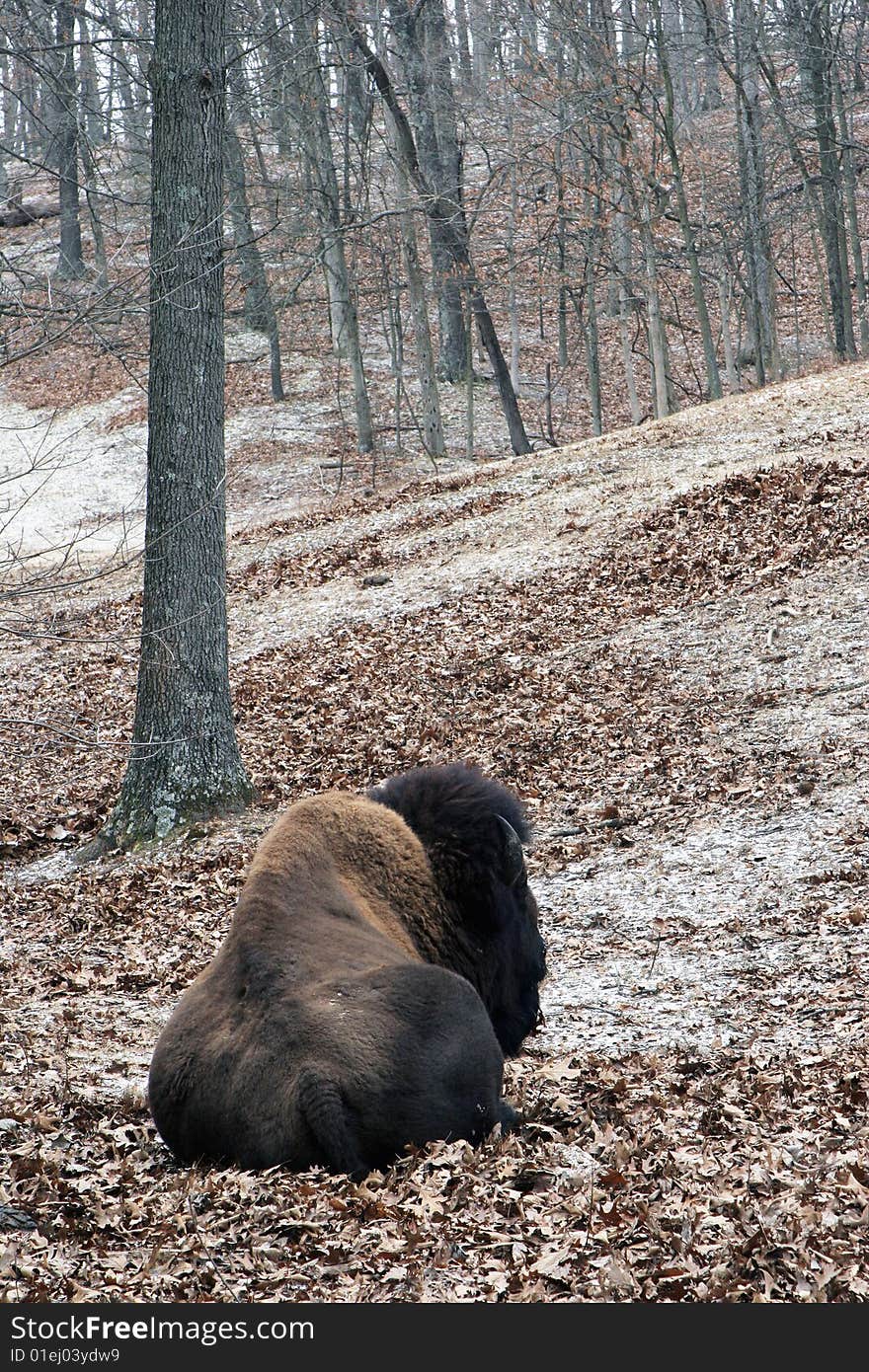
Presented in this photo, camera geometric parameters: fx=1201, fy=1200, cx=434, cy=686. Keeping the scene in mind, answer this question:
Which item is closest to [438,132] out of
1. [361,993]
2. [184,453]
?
[184,453]

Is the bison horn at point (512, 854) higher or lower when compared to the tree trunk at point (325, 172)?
lower

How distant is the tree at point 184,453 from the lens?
1061 cm

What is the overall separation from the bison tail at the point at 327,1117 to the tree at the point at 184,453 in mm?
6512

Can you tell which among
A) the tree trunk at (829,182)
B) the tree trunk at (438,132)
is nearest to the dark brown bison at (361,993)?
the tree trunk at (438,132)

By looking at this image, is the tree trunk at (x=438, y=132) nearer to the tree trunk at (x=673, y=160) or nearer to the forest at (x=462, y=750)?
the forest at (x=462, y=750)

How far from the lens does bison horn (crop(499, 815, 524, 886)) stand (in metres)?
5.72

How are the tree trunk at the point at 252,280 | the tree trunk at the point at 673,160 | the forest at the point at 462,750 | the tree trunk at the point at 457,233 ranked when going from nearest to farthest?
the forest at the point at 462,750 < the tree trunk at the point at 457,233 < the tree trunk at the point at 673,160 < the tree trunk at the point at 252,280

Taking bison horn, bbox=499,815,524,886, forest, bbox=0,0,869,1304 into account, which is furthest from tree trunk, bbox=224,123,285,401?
bison horn, bbox=499,815,524,886

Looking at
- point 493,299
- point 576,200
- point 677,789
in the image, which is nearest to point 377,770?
point 677,789

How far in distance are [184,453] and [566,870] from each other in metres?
4.97

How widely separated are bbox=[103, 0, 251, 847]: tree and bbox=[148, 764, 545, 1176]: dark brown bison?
527cm

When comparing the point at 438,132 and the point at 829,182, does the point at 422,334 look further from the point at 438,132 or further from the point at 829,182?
the point at 829,182

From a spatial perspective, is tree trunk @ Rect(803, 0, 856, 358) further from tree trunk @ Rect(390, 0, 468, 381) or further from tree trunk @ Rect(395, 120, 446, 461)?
tree trunk @ Rect(395, 120, 446, 461)

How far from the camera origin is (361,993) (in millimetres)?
4547
